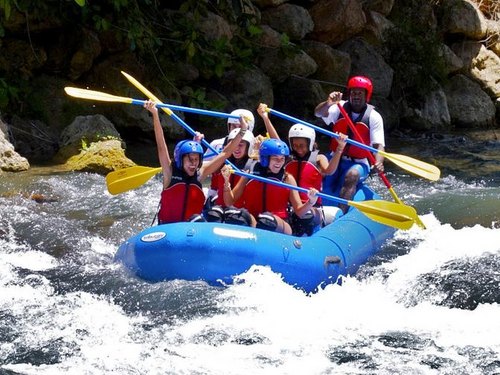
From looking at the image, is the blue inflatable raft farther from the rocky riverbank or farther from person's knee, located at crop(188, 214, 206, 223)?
the rocky riverbank

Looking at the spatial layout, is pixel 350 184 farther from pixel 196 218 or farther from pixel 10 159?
pixel 10 159

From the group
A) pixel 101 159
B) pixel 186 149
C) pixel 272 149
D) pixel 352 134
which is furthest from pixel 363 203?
pixel 101 159

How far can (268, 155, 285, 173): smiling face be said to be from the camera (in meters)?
6.22

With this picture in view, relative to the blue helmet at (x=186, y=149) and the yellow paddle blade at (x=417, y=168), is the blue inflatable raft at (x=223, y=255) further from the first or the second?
the yellow paddle blade at (x=417, y=168)

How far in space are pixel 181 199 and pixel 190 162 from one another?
0.88ft

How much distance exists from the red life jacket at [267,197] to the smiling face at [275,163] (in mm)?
54

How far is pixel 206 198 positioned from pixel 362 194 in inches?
58.8

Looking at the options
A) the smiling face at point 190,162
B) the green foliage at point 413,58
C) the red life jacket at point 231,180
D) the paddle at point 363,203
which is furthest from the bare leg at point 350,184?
the green foliage at point 413,58

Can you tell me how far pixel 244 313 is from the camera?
532 centimetres

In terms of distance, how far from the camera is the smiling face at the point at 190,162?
19.9 feet

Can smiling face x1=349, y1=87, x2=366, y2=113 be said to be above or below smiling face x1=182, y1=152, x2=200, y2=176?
above

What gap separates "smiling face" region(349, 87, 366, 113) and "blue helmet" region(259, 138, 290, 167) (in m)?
1.75

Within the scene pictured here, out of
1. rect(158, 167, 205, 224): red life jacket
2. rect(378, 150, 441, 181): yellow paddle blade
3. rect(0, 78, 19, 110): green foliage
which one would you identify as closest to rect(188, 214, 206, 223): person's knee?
rect(158, 167, 205, 224): red life jacket

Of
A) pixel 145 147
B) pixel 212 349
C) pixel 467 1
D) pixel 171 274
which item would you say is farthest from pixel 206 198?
pixel 467 1
